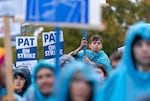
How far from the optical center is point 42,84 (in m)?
5.91

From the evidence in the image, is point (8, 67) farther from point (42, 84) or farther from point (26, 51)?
point (26, 51)

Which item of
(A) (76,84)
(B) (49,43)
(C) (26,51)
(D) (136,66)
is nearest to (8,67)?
(A) (76,84)

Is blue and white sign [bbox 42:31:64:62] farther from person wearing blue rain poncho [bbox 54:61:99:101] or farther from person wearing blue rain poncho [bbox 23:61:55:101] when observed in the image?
person wearing blue rain poncho [bbox 54:61:99:101]

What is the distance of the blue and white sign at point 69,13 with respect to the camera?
5.70 metres

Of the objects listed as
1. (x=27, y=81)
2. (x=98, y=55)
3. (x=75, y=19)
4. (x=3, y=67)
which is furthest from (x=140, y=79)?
(x=98, y=55)

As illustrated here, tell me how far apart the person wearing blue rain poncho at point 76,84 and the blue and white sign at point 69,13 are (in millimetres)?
659

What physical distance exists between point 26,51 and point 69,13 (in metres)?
7.36

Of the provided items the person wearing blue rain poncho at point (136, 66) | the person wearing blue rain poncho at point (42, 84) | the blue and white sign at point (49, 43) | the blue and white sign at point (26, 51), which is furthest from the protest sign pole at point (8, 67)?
the blue and white sign at point (26, 51)

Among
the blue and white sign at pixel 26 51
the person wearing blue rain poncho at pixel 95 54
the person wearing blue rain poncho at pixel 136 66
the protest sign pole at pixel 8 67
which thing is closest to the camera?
the protest sign pole at pixel 8 67

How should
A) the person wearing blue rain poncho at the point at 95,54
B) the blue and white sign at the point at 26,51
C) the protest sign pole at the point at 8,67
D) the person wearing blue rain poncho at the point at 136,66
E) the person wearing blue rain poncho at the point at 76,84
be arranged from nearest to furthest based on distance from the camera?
the person wearing blue rain poncho at the point at 76,84, the protest sign pole at the point at 8,67, the person wearing blue rain poncho at the point at 136,66, the person wearing blue rain poncho at the point at 95,54, the blue and white sign at the point at 26,51

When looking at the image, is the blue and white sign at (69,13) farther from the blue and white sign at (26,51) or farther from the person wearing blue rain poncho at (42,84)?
the blue and white sign at (26,51)

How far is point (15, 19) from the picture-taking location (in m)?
6.14

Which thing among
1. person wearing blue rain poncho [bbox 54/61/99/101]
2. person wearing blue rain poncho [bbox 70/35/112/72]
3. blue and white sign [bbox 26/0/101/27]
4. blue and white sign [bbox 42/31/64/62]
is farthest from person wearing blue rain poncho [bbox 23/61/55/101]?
blue and white sign [bbox 42/31/64/62]

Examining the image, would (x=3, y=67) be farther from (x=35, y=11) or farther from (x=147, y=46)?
(x=147, y=46)
